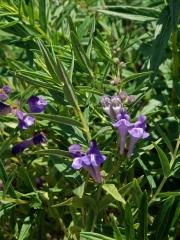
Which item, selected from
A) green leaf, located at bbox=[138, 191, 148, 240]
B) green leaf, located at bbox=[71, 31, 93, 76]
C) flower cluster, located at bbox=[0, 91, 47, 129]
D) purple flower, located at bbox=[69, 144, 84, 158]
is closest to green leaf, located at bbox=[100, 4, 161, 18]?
green leaf, located at bbox=[71, 31, 93, 76]

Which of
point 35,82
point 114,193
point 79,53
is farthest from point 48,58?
point 114,193

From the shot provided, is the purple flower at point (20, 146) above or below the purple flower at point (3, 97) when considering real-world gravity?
below

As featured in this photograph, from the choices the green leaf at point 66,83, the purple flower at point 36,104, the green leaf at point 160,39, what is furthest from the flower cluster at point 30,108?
the green leaf at point 160,39

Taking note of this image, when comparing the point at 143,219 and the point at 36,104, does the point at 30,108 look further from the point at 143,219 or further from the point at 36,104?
the point at 143,219

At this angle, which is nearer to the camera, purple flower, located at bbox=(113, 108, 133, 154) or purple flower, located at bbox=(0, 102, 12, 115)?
purple flower, located at bbox=(113, 108, 133, 154)

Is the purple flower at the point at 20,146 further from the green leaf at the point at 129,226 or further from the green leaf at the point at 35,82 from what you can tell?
the green leaf at the point at 129,226

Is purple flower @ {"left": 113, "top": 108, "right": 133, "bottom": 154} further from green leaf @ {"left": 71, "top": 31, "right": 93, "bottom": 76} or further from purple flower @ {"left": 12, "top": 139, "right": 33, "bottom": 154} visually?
purple flower @ {"left": 12, "top": 139, "right": 33, "bottom": 154}

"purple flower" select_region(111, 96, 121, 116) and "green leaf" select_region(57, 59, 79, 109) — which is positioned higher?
"green leaf" select_region(57, 59, 79, 109)
